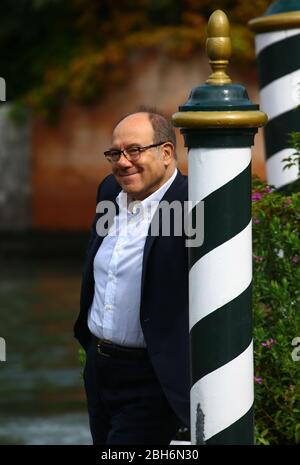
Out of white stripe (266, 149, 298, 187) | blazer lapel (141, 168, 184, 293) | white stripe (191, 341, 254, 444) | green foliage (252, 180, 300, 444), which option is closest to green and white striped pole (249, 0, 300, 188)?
white stripe (266, 149, 298, 187)

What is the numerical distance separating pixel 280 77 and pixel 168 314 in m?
1.89

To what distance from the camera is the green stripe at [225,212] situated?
3.53 metres

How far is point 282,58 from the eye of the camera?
548 cm

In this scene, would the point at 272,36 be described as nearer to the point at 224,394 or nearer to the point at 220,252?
the point at 220,252

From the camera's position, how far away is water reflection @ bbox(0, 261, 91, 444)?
21.7ft

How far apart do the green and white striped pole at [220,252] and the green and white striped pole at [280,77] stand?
1886 mm

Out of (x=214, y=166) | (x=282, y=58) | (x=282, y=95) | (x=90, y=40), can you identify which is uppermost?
(x=90, y=40)

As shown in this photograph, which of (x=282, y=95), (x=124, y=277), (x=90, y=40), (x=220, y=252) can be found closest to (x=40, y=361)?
(x=282, y=95)

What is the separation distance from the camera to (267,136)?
5.68 m

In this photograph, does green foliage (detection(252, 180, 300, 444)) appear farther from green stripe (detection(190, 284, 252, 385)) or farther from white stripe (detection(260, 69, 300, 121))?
white stripe (detection(260, 69, 300, 121))

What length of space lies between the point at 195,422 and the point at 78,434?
2925mm

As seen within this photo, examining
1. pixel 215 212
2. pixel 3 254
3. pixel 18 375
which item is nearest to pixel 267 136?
pixel 215 212

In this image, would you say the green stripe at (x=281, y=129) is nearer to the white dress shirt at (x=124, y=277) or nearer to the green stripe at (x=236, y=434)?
the white dress shirt at (x=124, y=277)

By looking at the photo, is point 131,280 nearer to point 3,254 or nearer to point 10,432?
point 10,432
